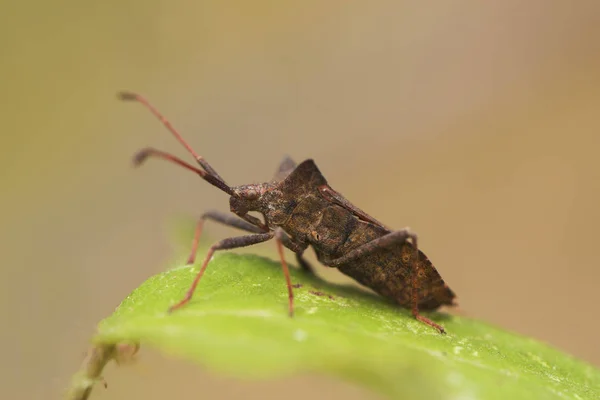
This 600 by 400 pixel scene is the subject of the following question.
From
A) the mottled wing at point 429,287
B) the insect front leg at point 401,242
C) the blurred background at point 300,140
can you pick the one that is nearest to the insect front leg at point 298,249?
the insect front leg at point 401,242

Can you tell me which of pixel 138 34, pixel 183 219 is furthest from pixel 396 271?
pixel 138 34

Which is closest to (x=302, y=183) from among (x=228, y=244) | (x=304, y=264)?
(x=304, y=264)

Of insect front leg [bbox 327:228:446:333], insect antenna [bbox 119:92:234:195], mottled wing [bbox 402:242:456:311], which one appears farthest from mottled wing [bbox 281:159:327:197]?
mottled wing [bbox 402:242:456:311]

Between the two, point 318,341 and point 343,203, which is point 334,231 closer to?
point 343,203

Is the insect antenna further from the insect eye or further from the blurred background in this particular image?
the blurred background

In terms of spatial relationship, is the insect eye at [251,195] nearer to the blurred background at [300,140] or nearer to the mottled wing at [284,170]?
the mottled wing at [284,170]

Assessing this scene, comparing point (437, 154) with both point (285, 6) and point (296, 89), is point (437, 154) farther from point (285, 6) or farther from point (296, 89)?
point (285, 6)
